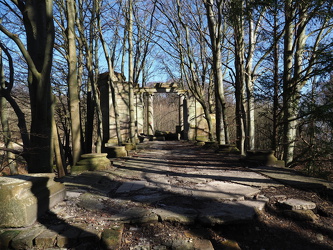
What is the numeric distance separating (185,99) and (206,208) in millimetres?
14920

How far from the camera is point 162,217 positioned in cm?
274

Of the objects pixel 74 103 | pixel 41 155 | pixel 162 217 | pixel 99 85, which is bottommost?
pixel 162 217

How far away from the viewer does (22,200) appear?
2.61m

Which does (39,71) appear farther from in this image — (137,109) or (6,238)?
(137,109)

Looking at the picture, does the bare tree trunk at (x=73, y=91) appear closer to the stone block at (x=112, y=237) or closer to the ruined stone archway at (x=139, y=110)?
the stone block at (x=112, y=237)

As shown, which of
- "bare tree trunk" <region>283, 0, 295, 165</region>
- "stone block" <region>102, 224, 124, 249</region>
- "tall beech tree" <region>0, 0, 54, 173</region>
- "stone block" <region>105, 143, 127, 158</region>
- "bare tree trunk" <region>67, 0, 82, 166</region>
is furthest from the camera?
"stone block" <region>105, 143, 127, 158</region>

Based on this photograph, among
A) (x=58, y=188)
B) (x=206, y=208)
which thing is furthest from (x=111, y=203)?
(x=206, y=208)

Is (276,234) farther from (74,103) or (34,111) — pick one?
(74,103)

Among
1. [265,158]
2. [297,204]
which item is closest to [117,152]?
[265,158]

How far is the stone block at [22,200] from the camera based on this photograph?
2.57 metres

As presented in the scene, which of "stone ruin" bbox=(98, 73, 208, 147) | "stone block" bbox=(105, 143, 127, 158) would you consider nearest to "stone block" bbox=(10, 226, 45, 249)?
"stone block" bbox=(105, 143, 127, 158)

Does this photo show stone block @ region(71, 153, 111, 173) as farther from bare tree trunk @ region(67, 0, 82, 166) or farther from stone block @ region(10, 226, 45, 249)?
stone block @ region(10, 226, 45, 249)

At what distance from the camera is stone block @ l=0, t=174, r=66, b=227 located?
2.57 metres

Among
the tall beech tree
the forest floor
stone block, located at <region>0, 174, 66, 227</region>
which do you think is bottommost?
the forest floor
